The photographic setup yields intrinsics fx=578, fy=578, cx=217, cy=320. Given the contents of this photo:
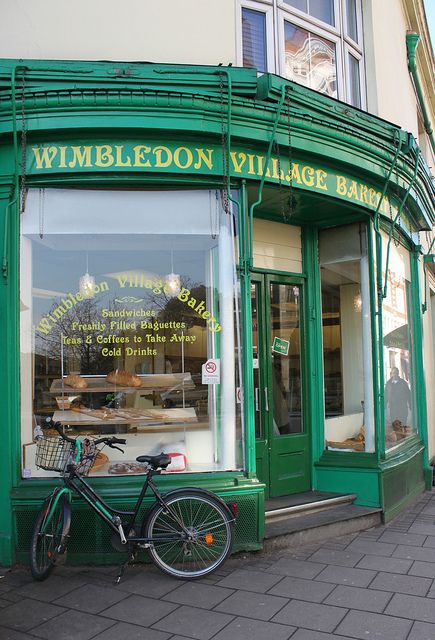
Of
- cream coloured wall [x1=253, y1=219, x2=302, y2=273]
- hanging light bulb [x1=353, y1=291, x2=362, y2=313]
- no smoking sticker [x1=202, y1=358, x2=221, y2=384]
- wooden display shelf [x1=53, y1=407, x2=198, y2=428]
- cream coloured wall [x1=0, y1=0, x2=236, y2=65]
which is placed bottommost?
wooden display shelf [x1=53, y1=407, x2=198, y2=428]

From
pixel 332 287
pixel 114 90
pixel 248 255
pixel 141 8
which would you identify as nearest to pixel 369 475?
pixel 332 287

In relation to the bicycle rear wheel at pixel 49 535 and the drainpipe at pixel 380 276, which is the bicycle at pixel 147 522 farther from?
the drainpipe at pixel 380 276

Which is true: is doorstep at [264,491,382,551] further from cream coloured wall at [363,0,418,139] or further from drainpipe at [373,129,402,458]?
cream coloured wall at [363,0,418,139]

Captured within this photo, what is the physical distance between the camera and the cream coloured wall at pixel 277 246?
6.58m

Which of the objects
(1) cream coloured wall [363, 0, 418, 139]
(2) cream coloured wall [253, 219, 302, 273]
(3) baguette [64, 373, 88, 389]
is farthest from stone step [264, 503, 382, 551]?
(1) cream coloured wall [363, 0, 418, 139]

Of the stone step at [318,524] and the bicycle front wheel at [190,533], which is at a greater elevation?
the bicycle front wheel at [190,533]

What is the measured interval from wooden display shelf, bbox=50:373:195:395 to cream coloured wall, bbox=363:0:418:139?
4.32 metres

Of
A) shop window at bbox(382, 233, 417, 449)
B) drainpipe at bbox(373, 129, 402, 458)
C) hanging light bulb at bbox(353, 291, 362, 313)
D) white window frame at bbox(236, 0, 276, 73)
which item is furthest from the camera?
shop window at bbox(382, 233, 417, 449)

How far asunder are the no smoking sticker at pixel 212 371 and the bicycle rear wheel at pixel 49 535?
1636 millimetres

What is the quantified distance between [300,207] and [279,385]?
6.68ft

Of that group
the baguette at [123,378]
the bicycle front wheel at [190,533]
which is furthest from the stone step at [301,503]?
the baguette at [123,378]

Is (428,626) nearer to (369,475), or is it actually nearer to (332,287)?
(369,475)

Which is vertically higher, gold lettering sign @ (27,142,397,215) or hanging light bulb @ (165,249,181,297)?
gold lettering sign @ (27,142,397,215)

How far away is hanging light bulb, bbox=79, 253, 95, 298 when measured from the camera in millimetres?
5324
